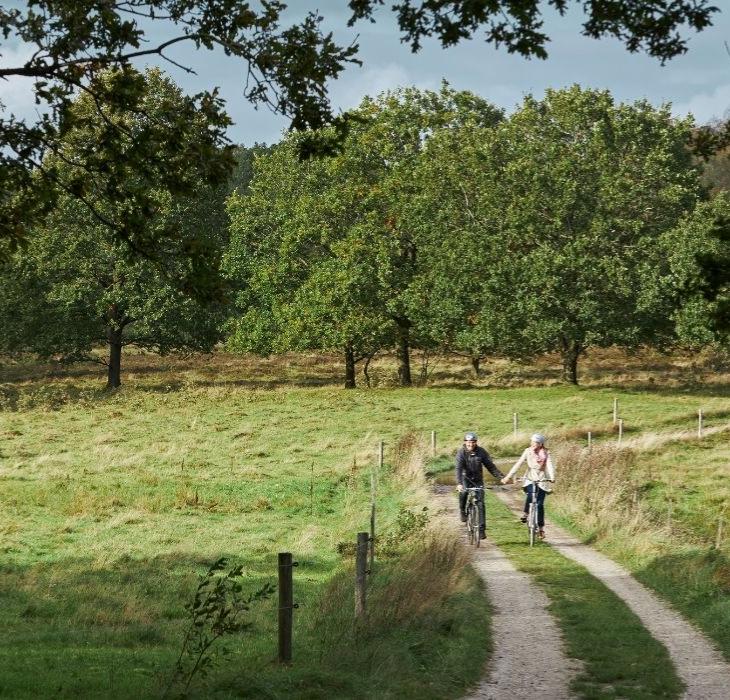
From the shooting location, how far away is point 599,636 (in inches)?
512

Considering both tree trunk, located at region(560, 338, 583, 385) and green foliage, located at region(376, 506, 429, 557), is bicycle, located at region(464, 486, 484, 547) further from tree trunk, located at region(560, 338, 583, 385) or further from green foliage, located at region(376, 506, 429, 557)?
tree trunk, located at region(560, 338, 583, 385)

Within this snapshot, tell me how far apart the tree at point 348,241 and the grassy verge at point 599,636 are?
3366 centimetres

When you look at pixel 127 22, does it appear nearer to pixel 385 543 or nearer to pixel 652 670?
pixel 652 670

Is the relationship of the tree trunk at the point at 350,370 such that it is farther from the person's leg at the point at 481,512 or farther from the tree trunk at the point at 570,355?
the person's leg at the point at 481,512

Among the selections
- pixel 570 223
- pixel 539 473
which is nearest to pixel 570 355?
pixel 570 223

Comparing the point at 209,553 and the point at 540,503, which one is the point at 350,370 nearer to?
the point at 209,553

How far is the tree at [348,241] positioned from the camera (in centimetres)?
5250

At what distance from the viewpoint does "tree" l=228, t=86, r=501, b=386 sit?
52500 mm

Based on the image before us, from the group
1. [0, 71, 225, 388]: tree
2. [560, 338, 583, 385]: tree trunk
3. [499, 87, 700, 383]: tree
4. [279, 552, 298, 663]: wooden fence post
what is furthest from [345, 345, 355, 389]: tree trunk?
[279, 552, 298, 663]: wooden fence post


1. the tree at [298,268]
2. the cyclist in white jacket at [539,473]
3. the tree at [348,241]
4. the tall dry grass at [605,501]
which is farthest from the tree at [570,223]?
the cyclist in white jacket at [539,473]

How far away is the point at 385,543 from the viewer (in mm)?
18719

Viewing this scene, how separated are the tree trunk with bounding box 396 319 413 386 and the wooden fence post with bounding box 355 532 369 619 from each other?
41.4 m

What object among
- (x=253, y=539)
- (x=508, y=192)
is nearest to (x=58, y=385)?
(x=508, y=192)

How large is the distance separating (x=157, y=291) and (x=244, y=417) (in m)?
10.7
